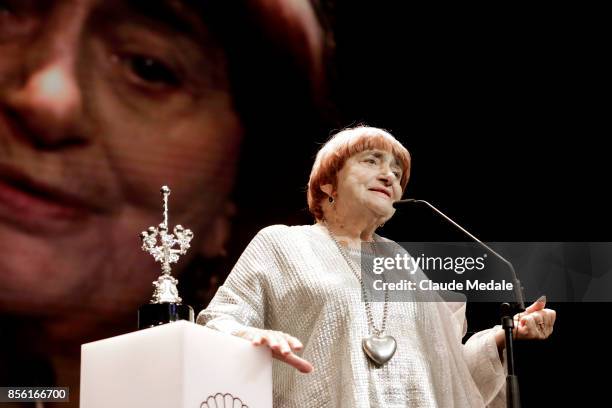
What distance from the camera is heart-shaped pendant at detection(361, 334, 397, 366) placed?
2.23 meters

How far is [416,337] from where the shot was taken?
2.35 meters

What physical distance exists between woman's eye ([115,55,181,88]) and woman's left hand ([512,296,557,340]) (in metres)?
1.57

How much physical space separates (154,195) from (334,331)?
1093mm

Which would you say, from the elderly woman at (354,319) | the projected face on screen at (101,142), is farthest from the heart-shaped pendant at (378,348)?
the projected face on screen at (101,142)

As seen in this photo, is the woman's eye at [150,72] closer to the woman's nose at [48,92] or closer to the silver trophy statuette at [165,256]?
the woman's nose at [48,92]

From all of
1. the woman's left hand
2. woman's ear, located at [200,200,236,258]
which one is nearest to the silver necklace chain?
the woman's left hand

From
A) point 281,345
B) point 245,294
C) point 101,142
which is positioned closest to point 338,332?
point 245,294

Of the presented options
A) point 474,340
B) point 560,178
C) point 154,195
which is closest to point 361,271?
point 474,340

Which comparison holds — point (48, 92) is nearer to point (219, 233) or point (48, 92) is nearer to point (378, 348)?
point (219, 233)

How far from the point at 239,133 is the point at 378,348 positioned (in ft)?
4.40

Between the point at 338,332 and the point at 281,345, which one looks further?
the point at 338,332

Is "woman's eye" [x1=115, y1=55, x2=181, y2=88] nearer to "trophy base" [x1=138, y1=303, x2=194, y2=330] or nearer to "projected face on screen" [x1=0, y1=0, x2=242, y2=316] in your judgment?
"projected face on screen" [x1=0, y1=0, x2=242, y2=316]

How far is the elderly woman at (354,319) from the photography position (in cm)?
223

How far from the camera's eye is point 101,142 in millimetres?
3168
